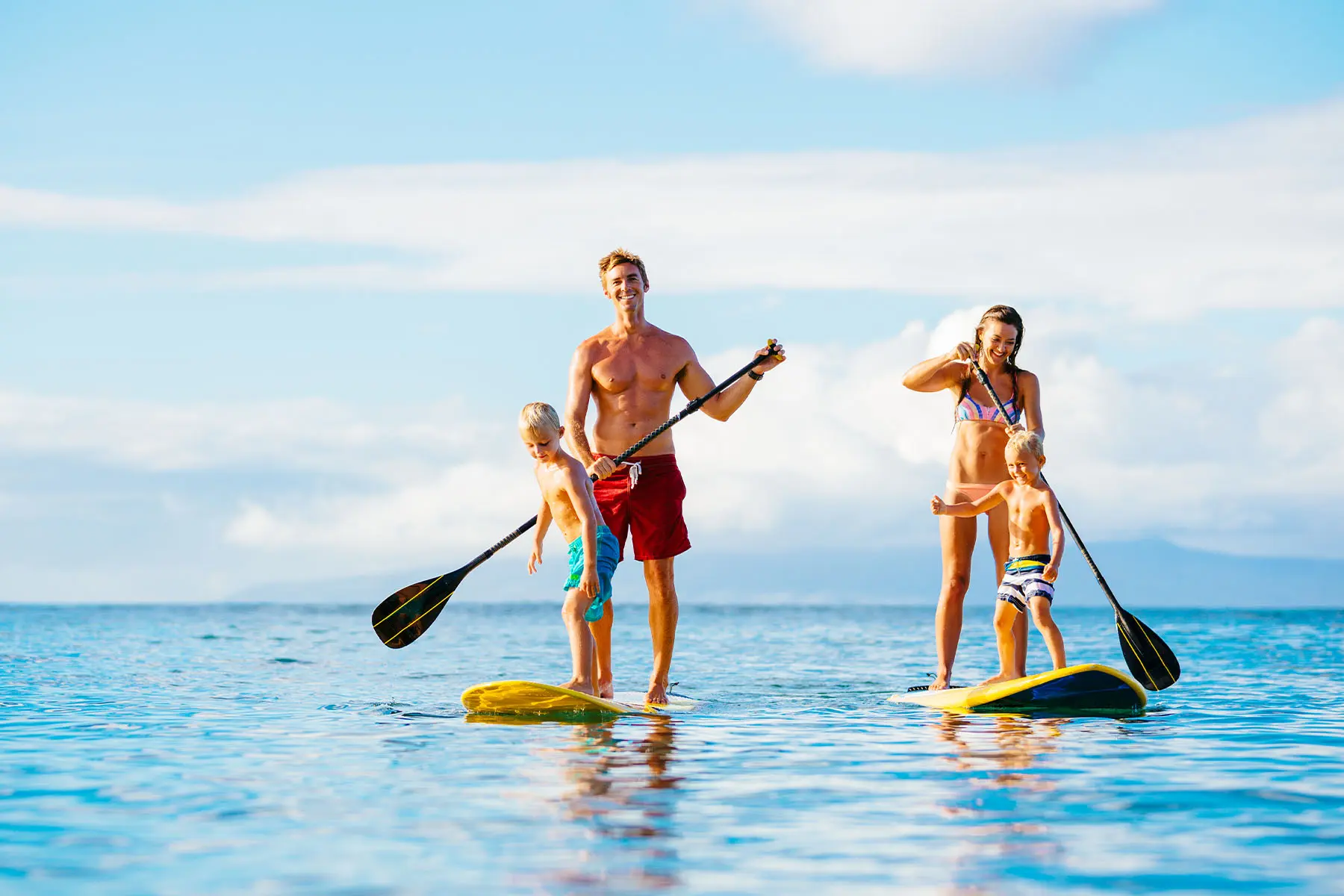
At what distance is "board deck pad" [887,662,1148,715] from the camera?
28.3 feet

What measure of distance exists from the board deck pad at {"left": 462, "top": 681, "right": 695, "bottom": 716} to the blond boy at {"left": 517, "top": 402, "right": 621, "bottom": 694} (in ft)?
0.32

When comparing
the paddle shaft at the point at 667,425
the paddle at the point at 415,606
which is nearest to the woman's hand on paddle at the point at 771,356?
the paddle shaft at the point at 667,425

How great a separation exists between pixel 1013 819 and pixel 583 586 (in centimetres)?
344

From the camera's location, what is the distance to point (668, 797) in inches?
217

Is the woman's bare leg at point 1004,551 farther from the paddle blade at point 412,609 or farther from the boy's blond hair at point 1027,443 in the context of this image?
the paddle blade at point 412,609

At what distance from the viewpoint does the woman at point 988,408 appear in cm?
892

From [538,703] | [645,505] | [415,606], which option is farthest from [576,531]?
[415,606]

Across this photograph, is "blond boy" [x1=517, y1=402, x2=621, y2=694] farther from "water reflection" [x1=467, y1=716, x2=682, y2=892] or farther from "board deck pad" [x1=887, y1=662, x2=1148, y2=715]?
"board deck pad" [x1=887, y1=662, x2=1148, y2=715]

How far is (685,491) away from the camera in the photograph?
865 centimetres

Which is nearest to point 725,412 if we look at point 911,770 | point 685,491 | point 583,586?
point 685,491

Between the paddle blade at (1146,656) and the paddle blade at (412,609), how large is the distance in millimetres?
4562

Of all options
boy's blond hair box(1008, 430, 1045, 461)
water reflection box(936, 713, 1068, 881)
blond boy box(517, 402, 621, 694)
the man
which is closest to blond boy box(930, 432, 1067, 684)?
boy's blond hair box(1008, 430, 1045, 461)

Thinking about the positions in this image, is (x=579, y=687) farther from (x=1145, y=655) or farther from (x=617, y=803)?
(x=1145, y=655)

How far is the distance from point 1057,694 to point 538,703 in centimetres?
322
